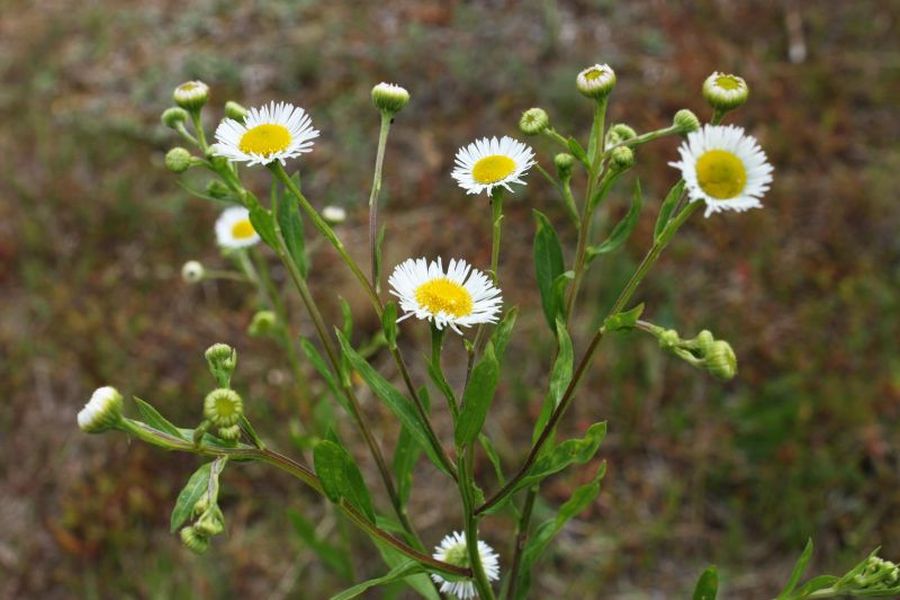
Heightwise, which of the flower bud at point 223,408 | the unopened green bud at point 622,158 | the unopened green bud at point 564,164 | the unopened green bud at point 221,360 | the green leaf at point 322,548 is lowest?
the flower bud at point 223,408


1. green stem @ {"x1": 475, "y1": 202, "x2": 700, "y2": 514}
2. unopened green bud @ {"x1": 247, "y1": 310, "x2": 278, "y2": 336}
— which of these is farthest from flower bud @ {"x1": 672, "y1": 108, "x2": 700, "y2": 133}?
unopened green bud @ {"x1": 247, "y1": 310, "x2": 278, "y2": 336}

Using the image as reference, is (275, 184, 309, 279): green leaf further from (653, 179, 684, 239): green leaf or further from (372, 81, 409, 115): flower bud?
(653, 179, 684, 239): green leaf

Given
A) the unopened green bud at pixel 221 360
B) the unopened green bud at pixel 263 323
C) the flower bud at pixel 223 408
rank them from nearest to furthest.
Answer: the flower bud at pixel 223 408 → the unopened green bud at pixel 221 360 → the unopened green bud at pixel 263 323

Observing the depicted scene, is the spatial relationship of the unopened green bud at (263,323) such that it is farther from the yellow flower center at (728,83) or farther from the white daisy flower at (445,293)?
the yellow flower center at (728,83)

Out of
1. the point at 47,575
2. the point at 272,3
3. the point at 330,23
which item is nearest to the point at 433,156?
the point at 330,23

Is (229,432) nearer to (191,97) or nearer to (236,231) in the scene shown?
(191,97)

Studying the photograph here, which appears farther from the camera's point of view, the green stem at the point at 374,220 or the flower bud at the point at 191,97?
the flower bud at the point at 191,97

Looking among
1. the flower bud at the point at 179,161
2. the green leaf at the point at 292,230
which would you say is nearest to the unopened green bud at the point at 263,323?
the green leaf at the point at 292,230

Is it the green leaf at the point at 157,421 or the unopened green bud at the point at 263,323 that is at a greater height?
the unopened green bud at the point at 263,323
